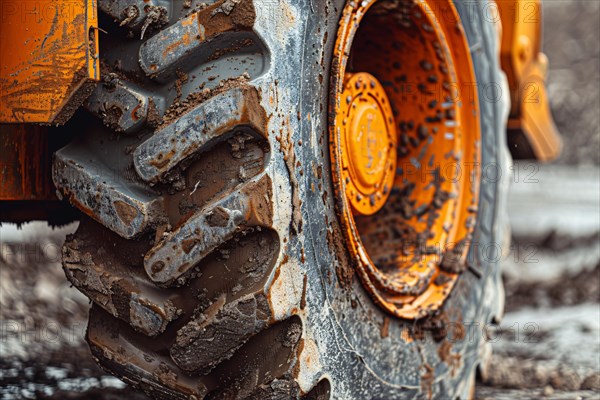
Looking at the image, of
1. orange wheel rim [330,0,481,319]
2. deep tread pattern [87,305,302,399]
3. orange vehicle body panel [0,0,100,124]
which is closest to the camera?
orange vehicle body panel [0,0,100,124]

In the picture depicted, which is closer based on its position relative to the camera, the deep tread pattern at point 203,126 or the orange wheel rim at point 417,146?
the deep tread pattern at point 203,126

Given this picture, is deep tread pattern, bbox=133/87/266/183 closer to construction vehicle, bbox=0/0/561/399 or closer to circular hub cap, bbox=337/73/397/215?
construction vehicle, bbox=0/0/561/399

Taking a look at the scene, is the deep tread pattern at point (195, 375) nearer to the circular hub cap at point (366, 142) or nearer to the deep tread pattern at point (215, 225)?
the deep tread pattern at point (215, 225)

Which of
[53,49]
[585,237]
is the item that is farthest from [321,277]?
[585,237]

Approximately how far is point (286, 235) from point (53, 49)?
492mm

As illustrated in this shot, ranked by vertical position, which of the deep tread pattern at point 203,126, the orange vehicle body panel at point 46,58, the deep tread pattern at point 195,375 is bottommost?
the deep tread pattern at point 195,375

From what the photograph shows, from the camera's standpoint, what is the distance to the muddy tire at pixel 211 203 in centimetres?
136

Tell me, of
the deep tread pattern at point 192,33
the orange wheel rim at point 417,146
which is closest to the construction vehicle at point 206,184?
the deep tread pattern at point 192,33

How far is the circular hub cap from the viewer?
5.63ft

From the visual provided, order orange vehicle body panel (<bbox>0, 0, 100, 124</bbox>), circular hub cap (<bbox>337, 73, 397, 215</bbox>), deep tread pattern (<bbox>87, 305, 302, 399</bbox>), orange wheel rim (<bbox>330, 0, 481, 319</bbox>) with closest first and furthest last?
orange vehicle body panel (<bbox>0, 0, 100, 124</bbox>), deep tread pattern (<bbox>87, 305, 302, 399</bbox>), circular hub cap (<bbox>337, 73, 397, 215</bbox>), orange wheel rim (<bbox>330, 0, 481, 319</bbox>)

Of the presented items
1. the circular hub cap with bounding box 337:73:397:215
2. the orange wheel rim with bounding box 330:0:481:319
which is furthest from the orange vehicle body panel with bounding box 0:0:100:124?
the orange wheel rim with bounding box 330:0:481:319

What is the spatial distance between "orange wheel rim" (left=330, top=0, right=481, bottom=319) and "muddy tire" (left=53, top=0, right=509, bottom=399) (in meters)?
0.34

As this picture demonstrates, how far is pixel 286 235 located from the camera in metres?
1.40

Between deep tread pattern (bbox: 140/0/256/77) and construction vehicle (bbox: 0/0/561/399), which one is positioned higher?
deep tread pattern (bbox: 140/0/256/77)
